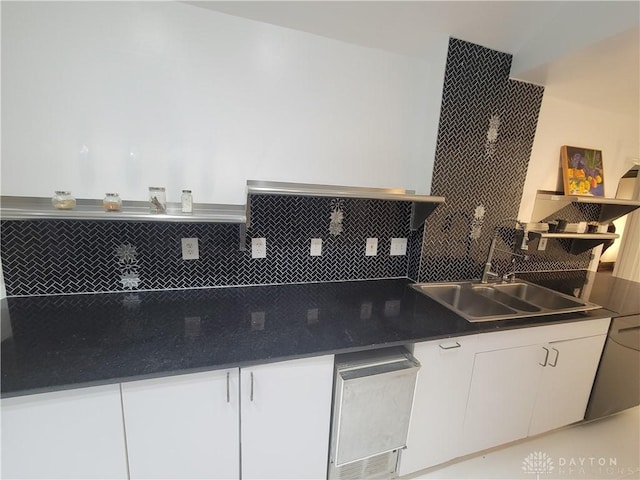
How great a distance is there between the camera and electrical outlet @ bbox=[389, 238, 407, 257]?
1.87 meters

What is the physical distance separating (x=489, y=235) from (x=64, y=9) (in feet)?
8.29

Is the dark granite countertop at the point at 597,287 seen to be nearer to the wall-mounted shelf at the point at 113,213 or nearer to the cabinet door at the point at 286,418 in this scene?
the cabinet door at the point at 286,418

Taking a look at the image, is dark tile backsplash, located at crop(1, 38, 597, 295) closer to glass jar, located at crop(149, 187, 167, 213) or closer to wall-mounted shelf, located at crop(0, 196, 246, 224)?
wall-mounted shelf, located at crop(0, 196, 246, 224)

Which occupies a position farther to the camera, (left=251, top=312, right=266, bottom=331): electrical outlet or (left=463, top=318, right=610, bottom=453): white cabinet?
(left=463, top=318, right=610, bottom=453): white cabinet

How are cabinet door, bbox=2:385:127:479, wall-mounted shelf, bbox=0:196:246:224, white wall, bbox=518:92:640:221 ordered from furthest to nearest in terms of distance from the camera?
1. white wall, bbox=518:92:640:221
2. wall-mounted shelf, bbox=0:196:246:224
3. cabinet door, bbox=2:385:127:479

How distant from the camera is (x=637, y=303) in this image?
1.76 metres

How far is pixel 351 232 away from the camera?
5.80 ft

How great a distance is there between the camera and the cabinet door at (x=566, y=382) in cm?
152

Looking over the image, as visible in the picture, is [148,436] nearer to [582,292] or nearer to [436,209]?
[436,209]

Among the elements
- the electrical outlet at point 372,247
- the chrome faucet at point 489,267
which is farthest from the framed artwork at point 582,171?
the electrical outlet at point 372,247

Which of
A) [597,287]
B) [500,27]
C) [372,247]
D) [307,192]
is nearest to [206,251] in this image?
[307,192]

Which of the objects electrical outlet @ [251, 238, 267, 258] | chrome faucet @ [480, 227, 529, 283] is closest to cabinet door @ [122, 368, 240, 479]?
electrical outlet @ [251, 238, 267, 258]

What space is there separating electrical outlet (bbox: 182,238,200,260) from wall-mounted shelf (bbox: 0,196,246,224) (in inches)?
7.7

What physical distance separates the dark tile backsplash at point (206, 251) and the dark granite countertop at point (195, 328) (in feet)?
0.26
